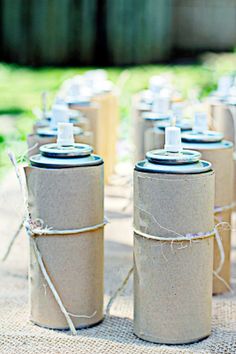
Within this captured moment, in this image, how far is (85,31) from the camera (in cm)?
695

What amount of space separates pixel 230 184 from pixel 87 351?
22.7 inches

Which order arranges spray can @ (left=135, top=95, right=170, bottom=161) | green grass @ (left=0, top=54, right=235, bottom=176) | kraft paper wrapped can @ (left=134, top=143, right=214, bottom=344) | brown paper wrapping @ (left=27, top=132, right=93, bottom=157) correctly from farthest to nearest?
green grass @ (left=0, top=54, right=235, bottom=176), spray can @ (left=135, top=95, right=170, bottom=161), brown paper wrapping @ (left=27, top=132, right=93, bottom=157), kraft paper wrapped can @ (left=134, top=143, right=214, bottom=344)

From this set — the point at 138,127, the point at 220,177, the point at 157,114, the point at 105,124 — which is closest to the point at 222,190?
the point at 220,177

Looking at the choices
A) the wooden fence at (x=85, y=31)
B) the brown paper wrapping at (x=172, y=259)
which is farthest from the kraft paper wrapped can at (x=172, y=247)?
the wooden fence at (x=85, y=31)

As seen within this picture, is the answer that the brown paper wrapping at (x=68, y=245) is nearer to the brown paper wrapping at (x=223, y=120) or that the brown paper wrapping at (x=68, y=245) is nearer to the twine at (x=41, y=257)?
the twine at (x=41, y=257)

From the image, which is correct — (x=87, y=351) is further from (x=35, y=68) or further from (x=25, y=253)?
(x=35, y=68)

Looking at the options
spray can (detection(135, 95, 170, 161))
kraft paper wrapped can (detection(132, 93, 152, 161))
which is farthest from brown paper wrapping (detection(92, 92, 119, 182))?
spray can (detection(135, 95, 170, 161))

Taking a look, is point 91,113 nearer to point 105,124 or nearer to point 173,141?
point 105,124

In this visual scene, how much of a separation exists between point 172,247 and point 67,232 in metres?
0.22

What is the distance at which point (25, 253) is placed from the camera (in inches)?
90.7

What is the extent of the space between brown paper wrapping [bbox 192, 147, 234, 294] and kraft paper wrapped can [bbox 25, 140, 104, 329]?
0.32 metres

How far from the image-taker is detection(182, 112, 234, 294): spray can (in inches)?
74.9

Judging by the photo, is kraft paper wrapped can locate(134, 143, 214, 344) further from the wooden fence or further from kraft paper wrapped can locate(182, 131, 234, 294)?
the wooden fence

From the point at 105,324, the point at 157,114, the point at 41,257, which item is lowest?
the point at 105,324
